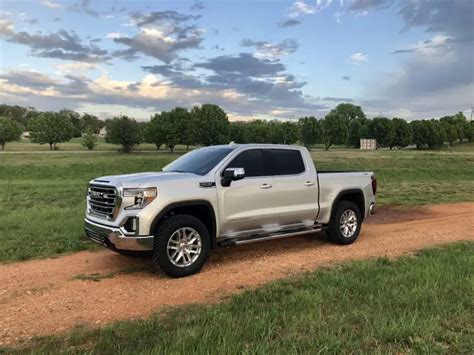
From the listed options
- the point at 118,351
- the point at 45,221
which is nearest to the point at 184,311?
the point at 118,351

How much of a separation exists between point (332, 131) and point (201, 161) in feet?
265

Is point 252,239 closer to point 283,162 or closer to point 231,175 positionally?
point 231,175

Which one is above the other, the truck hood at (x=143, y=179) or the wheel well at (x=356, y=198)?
the truck hood at (x=143, y=179)

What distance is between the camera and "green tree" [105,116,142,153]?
63438 millimetres

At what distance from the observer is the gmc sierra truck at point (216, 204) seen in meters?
6.28

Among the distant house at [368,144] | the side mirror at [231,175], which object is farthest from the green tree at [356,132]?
the side mirror at [231,175]

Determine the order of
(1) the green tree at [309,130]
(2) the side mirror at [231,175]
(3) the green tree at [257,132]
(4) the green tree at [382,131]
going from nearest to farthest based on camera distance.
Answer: (2) the side mirror at [231,175] < (3) the green tree at [257,132] < (1) the green tree at [309,130] < (4) the green tree at [382,131]

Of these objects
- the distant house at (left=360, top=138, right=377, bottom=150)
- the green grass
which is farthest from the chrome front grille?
the distant house at (left=360, top=138, right=377, bottom=150)

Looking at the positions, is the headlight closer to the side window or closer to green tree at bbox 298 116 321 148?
the side window

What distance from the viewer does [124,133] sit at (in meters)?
63.5

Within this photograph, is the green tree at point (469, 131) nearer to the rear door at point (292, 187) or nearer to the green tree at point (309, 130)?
the green tree at point (309, 130)

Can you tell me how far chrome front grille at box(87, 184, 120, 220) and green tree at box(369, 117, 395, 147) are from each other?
86.8 meters

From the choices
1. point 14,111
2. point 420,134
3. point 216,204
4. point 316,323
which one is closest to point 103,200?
point 216,204

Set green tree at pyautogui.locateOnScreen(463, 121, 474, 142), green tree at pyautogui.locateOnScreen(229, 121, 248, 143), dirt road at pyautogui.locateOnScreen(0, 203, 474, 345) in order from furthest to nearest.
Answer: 1. green tree at pyautogui.locateOnScreen(463, 121, 474, 142)
2. green tree at pyautogui.locateOnScreen(229, 121, 248, 143)
3. dirt road at pyautogui.locateOnScreen(0, 203, 474, 345)
